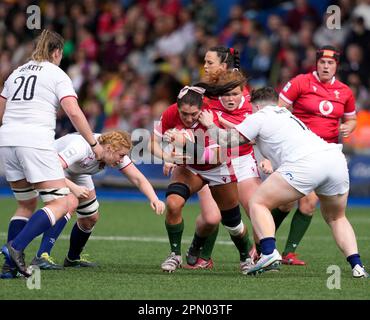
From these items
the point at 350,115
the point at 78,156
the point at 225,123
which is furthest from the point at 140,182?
the point at 350,115

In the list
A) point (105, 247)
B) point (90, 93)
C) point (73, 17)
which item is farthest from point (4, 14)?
point (105, 247)

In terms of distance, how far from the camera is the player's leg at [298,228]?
9.97m

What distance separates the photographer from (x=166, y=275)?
8578 mm

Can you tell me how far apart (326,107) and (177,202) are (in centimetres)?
226

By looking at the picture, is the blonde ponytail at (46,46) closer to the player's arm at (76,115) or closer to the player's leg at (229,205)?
the player's arm at (76,115)

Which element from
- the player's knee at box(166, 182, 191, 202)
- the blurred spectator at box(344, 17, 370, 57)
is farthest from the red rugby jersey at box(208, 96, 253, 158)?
the blurred spectator at box(344, 17, 370, 57)

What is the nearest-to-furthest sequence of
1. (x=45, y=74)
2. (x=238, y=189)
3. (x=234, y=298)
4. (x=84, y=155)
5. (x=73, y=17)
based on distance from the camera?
(x=234, y=298), (x=45, y=74), (x=84, y=155), (x=238, y=189), (x=73, y=17)

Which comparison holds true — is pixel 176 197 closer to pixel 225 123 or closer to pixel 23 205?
pixel 225 123

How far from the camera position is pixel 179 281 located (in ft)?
26.7

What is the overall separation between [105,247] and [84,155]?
2458 mm

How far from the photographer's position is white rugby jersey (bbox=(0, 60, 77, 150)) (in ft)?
26.4

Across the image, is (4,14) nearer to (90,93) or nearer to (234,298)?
(90,93)

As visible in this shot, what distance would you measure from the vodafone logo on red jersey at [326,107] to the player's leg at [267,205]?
2.23m

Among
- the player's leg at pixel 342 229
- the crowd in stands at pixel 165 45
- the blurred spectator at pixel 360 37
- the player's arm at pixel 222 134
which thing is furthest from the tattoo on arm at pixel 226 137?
the blurred spectator at pixel 360 37
